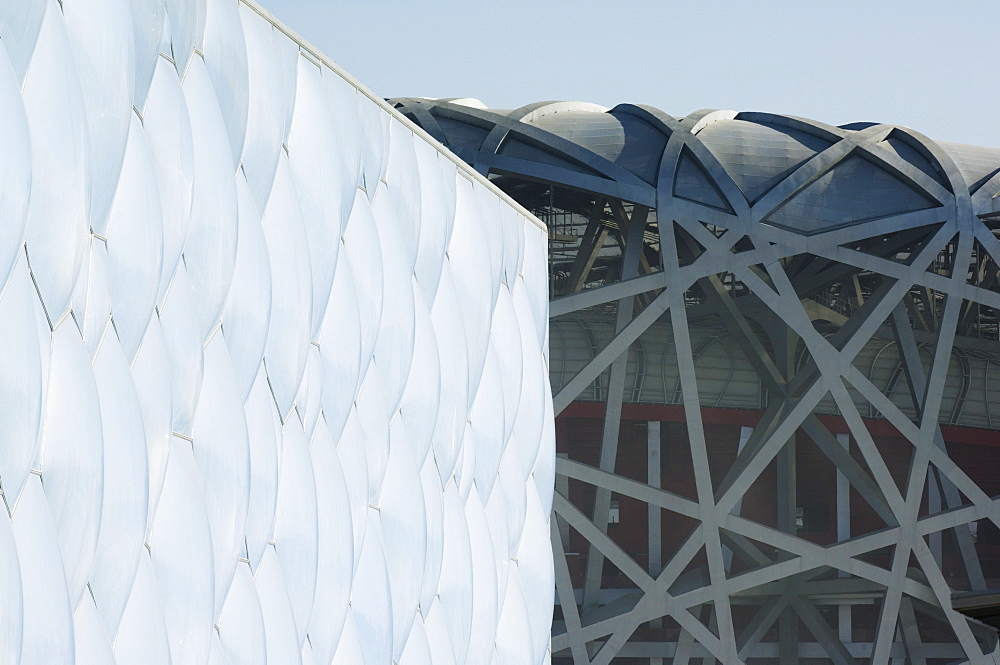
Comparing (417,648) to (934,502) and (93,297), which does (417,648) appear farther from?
(934,502)

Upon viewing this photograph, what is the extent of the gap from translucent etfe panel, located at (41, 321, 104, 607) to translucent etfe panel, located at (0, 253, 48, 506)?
138 mm

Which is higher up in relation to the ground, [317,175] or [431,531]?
[317,175]

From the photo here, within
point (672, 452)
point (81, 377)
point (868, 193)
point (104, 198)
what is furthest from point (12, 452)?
point (672, 452)

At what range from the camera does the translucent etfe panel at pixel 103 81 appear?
4.61 metres

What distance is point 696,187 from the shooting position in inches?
905

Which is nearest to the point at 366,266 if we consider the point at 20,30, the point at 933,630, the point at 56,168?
the point at 56,168

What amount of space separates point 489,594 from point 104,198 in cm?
549

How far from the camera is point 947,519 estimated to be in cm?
2339

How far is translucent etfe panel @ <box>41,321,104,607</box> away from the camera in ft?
14.1

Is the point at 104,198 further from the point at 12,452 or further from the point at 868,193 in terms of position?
the point at 868,193

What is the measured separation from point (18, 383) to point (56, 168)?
84cm

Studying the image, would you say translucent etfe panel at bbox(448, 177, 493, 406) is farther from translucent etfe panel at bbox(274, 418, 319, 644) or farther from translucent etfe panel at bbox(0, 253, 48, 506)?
translucent etfe panel at bbox(0, 253, 48, 506)

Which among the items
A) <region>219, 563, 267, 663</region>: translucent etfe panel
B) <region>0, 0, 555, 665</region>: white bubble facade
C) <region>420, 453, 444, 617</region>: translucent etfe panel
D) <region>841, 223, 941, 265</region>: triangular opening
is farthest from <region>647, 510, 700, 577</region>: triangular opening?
<region>219, 563, 267, 663</region>: translucent etfe panel

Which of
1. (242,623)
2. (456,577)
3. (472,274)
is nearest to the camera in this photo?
(242,623)
